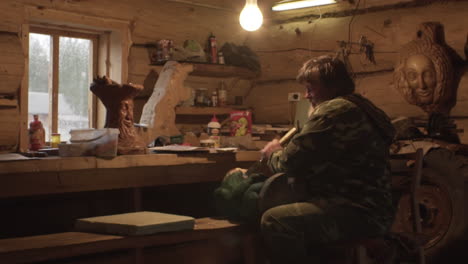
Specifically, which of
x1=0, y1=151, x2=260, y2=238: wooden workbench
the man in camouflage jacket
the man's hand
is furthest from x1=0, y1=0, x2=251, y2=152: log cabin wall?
the man in camouflage jacket

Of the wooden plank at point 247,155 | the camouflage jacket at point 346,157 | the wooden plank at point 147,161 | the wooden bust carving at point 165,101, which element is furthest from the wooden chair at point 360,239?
the wooden bust carving at point 165,101

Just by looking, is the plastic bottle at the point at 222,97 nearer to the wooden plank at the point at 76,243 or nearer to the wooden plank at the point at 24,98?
the wooden plank at the point at 24,98

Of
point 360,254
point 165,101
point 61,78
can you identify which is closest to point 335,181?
point 360,254

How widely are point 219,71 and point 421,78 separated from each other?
2123 millimetres

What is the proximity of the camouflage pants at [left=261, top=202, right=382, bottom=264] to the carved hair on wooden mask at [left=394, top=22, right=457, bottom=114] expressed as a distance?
2.37m

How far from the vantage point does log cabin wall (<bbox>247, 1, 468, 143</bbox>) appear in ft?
15.5

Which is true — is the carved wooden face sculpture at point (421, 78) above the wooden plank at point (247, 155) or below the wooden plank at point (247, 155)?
above

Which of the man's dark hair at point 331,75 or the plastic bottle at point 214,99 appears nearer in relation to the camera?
the man's dark hair at point 331,75

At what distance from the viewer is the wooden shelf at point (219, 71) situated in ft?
18.9

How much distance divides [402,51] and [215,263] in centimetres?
281

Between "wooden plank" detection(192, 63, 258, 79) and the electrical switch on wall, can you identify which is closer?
"wooden plank" detection(192, 63, 258, 79)

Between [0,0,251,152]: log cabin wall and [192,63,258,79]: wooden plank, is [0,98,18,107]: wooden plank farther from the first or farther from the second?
[192,63,258,79]: wooden plank

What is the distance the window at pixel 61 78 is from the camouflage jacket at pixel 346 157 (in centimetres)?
334

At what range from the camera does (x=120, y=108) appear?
3.34 meters
